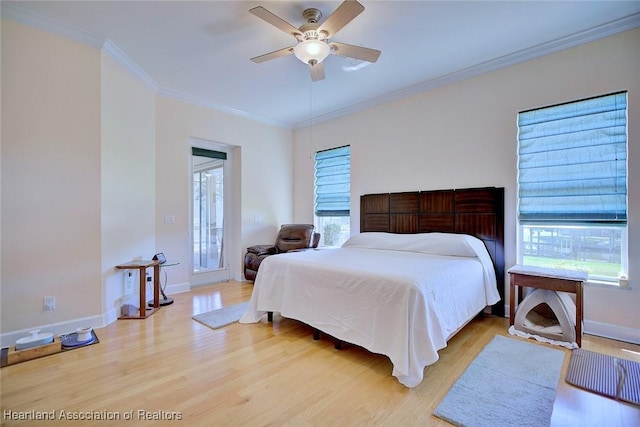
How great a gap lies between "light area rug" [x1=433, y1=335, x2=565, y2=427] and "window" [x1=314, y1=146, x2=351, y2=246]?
9.56ft

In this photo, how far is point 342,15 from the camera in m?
2.04

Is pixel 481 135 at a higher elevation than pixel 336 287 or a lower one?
higher

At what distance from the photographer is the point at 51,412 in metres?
1.63

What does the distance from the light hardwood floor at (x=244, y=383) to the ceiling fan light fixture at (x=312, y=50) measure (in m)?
2.51

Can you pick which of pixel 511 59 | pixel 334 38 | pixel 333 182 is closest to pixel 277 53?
pixel 334 38

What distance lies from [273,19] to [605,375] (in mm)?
3495

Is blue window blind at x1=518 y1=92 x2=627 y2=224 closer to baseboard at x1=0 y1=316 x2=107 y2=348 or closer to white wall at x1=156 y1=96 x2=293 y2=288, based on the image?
white wall at x1=156 y1=96 x2=293 y2=288

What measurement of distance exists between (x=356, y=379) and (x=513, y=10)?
128 inches

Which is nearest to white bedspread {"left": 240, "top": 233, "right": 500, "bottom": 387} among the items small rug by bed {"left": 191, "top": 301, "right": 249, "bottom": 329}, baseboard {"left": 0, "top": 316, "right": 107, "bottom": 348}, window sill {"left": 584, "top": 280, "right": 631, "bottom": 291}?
small rug by bed {"left": 191, "top": 301, "right": 249, "bottom": 329}

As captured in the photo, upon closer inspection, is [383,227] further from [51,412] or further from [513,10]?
[51,412]

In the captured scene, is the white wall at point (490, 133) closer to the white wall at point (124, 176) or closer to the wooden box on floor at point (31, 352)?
the white wall at point (124, 176)

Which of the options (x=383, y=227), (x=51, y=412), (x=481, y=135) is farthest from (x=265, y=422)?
(x=481, y=135)

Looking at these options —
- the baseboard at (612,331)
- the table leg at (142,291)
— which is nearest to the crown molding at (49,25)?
the table leg at (142,291)

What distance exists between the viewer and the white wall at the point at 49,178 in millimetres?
2432
